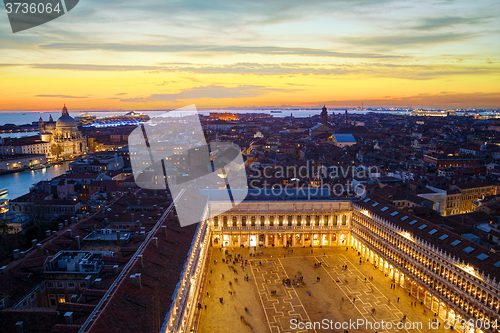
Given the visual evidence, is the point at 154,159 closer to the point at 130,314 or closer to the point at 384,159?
the point at 384,159

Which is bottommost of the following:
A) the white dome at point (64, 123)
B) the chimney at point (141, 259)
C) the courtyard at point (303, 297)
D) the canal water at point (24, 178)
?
the courtyard at point (303, 297)

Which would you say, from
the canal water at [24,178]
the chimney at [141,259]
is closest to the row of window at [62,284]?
the chimney at [141,259]

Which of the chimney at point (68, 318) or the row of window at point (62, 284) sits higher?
the chimney at point (68, 318)

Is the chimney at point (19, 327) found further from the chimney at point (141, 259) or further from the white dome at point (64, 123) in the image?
the white dome at point (64, 123)

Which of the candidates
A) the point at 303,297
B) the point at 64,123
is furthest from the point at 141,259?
the point at 64,123

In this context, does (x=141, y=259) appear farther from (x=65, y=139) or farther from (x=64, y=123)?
(x=64, y=123)

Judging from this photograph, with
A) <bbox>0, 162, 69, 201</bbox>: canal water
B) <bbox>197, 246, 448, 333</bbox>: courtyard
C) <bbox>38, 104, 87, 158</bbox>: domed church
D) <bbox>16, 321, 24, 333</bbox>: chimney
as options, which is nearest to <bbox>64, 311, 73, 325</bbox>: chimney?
<bbox>16, 321, 24, 333</bbox>: chimney

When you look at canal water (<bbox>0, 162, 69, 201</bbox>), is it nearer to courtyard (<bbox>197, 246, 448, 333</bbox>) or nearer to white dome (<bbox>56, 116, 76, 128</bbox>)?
white dome (<bbox>56, 116, 76, 128</bbox>)
